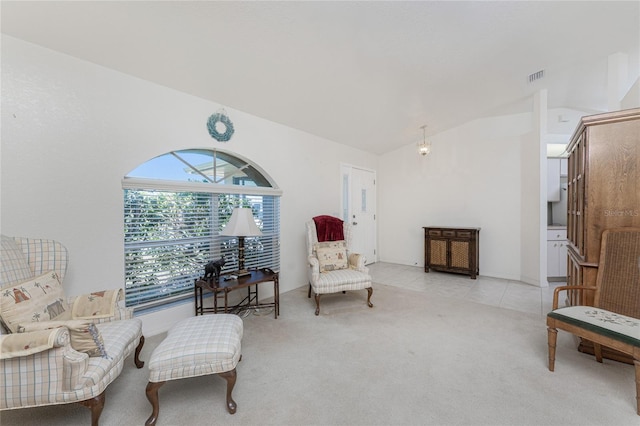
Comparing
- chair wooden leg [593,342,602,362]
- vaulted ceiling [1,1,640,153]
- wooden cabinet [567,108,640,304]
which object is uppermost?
vaulted ceiling [1,1,640,153]

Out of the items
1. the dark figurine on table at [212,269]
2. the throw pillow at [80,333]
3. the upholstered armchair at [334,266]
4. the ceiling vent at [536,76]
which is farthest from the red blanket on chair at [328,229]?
the ceiling vent at [536,76]

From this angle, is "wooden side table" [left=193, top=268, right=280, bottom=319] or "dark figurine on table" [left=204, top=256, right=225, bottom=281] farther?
"dark figurine on table" [left=204, top=256, right=225, bottom=281]

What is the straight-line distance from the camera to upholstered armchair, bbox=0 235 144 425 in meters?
1.26

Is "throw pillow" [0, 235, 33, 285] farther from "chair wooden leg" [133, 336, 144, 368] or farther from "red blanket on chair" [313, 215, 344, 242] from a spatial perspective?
"red blanket on chair" [313, 215, 344, 242]

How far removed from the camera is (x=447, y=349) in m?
2.23

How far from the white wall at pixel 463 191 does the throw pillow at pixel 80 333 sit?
5.16 m

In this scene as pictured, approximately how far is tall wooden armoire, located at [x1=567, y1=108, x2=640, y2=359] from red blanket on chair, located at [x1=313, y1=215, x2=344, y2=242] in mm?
2535

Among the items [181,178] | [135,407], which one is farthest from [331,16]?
[135,407]

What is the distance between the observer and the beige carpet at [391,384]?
152 centimetres

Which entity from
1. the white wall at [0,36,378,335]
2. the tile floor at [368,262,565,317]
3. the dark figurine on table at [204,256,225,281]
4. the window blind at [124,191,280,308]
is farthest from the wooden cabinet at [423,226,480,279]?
the white wall at [0,36,378,335]

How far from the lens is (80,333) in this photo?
1421 millimetres

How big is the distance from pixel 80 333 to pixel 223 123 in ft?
7.89

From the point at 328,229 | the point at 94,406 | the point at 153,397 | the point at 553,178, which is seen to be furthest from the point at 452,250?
the point at 94,406

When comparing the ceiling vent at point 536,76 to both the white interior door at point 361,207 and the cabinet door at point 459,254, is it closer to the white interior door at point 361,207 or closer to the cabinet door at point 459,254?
the cabinet door at point 459,254
